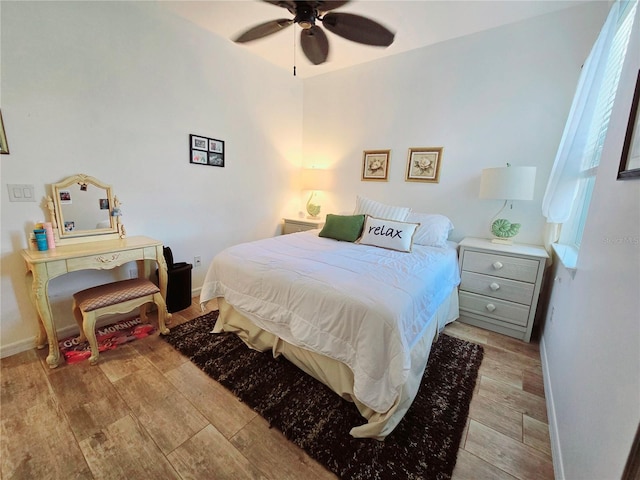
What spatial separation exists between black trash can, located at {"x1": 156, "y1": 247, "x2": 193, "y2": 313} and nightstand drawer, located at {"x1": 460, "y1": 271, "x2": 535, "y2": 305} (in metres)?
2.66

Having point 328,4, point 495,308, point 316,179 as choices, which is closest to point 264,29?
point 328,4

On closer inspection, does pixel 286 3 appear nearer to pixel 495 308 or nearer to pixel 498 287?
pixel 498 287

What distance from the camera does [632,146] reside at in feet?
3.20

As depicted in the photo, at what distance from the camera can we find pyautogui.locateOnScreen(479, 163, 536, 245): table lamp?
7.26ft

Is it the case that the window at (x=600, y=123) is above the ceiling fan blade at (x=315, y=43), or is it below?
below

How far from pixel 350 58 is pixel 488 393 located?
11.7ft

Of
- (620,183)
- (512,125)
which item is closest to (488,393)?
(620,183)

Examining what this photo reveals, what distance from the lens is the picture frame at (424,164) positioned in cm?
294

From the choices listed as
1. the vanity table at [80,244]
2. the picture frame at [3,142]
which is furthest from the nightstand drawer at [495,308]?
the picture frame at [3,142]

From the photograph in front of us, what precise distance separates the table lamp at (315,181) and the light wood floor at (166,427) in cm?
254

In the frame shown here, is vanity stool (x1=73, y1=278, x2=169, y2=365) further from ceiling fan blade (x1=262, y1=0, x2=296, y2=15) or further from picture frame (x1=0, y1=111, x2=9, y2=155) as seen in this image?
ceiling fan blade (x1=262, y1=0, x2=296, y2=15)

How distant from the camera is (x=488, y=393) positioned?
65.4 inches

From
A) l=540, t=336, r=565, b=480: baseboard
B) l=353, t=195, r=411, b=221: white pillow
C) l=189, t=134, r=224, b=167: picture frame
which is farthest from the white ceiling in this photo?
l=540, t=336, r=565, b=480: baseboard

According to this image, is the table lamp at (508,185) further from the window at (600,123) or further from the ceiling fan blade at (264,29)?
the ceiling fan blade at (264,29)
